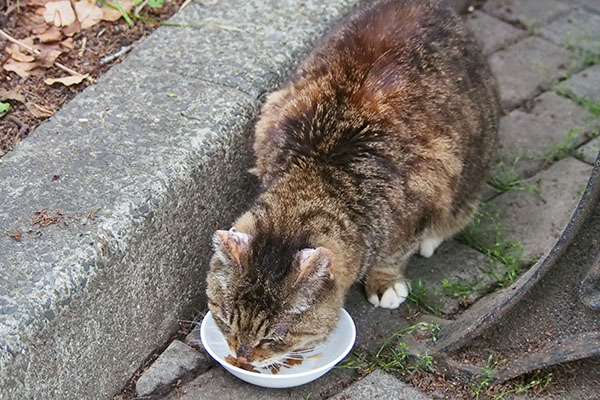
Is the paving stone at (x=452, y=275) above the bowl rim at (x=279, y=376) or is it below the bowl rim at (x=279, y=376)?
below

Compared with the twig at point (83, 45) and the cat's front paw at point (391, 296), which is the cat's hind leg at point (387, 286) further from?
the twig at point (83, 45)

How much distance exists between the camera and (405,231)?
9.95ft

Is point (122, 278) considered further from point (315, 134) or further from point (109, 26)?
point (109, 26)

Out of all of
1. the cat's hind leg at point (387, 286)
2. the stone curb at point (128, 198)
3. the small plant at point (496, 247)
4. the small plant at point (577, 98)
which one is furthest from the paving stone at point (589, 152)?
the stone curb at point (128, 198)

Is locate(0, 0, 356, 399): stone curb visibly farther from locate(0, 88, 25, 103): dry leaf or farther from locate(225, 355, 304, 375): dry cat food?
locate(225, 355, 304, 375): dry cat food

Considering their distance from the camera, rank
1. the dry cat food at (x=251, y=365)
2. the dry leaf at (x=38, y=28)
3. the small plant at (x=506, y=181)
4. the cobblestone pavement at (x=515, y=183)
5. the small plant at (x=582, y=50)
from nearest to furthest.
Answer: the dry cat food at (x=251, y=365)
the cobblestone pavement at (x=515, y=183)
the dry leaf at (x=38, y=28)
the small plant at (x=506, y=181)
the small plant at (x=582, y=50)

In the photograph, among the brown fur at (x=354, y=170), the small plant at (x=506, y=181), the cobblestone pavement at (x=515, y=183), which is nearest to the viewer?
the brown fur at (x=354, y=170)

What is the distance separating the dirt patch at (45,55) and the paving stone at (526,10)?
2233 millimetres

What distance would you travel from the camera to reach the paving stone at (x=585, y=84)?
4.32m

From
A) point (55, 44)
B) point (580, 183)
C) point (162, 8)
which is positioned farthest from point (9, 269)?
point (580, 183)

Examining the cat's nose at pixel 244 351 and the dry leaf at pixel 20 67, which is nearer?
the cat's nose at pixel 244 351

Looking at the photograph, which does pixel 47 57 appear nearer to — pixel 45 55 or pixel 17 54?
pixel 45 55

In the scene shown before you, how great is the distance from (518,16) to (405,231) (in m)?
2.47

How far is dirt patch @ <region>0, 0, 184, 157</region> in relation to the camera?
119 inches
